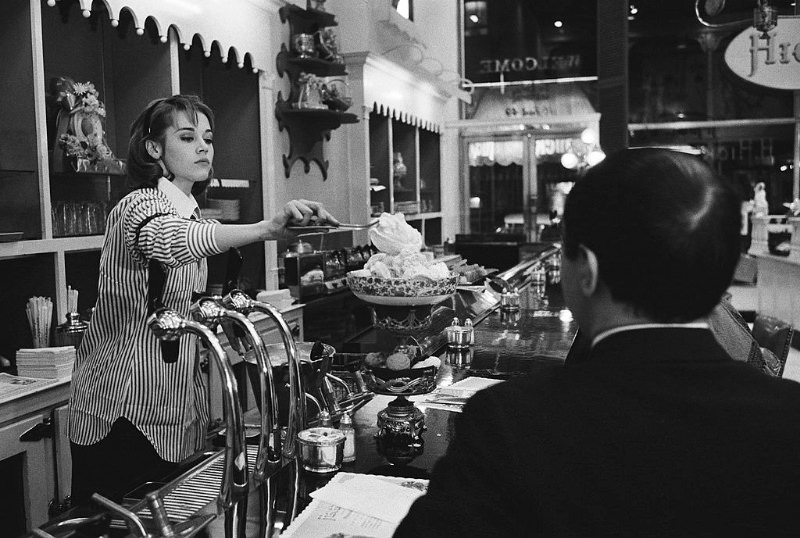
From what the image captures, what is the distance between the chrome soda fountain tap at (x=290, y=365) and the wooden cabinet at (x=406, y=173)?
197 inches

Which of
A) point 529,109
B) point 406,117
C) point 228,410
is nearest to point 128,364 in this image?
point 228,410

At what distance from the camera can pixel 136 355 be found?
7.03 feet

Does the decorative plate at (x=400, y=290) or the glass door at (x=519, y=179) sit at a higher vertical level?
the glass door at (x=519, y=179)

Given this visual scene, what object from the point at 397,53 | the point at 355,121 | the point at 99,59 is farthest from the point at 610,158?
the point at 397,53

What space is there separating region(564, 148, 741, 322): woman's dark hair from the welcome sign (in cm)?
410

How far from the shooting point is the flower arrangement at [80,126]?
3.35 metres

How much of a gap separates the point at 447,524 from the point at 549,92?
38.2 feet

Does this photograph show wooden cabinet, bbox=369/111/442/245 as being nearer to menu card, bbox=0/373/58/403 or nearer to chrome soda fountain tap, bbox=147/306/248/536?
menu card, bbox=0/373/58/403

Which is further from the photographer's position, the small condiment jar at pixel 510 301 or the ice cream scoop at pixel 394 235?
the small condiment jar at pixel 510 301

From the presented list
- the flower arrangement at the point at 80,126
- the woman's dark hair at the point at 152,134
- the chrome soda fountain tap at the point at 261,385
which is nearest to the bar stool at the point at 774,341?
the chrome soda fountain tap at the point at 261,385

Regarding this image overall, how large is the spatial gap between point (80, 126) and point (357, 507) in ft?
8.41

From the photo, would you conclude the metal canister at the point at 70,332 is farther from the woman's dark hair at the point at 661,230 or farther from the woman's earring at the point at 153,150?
the woman's dark hair at the point at 661,230

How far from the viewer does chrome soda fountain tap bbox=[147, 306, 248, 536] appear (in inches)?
51.2

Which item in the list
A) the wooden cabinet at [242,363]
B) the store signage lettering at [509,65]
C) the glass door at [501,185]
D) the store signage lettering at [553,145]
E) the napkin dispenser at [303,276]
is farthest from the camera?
the store signage lettering at [509,65]
